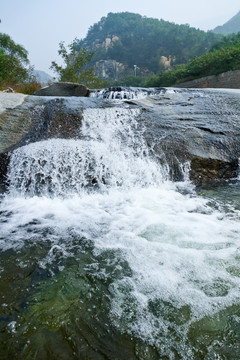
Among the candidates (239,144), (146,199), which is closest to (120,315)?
(146,199)

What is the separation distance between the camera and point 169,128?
4.65 meters

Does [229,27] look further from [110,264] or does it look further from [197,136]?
[110,264]

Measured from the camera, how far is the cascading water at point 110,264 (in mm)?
1173

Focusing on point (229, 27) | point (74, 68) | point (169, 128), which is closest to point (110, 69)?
point (74, 68)

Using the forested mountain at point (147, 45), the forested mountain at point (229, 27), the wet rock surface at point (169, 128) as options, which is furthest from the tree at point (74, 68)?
the forested mountain at point (229, 27)

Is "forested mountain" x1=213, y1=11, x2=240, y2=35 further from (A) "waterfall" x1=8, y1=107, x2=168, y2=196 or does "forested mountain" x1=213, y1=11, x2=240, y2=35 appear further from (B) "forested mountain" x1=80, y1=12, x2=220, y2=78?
(A) "waterfall" x1=8, y1=107, x2=168, y2=196

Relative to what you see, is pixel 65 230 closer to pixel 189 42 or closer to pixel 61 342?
pixel 61 342

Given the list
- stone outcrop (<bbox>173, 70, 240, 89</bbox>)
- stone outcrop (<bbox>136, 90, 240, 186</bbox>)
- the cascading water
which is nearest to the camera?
the cascading water

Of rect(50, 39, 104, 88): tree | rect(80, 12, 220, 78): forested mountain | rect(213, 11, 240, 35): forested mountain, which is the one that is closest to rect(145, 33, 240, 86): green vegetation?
rect(50, 39, 104, 88): tree

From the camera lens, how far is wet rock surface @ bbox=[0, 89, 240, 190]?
4.23 metres

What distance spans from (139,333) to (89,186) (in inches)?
106

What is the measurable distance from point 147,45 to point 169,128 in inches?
2502

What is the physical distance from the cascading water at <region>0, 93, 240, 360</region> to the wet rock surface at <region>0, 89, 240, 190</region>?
60cm

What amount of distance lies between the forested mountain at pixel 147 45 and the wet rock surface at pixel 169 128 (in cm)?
4716
